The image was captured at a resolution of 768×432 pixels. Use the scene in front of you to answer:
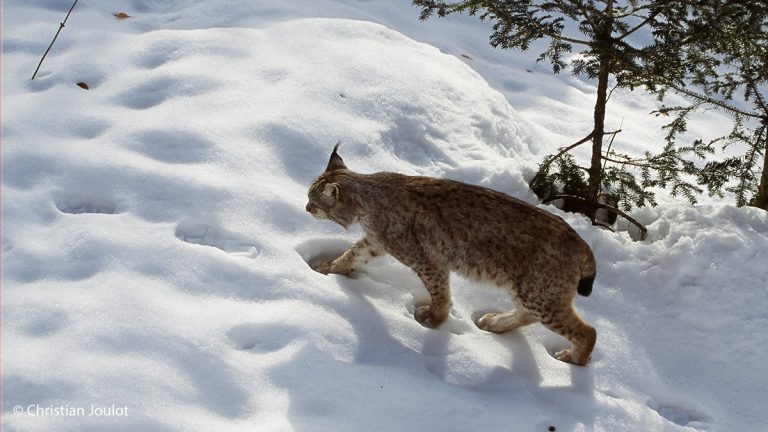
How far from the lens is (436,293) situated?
15.0ft

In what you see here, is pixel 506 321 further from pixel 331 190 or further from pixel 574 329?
pixel 331 190

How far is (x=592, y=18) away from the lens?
5164 mm

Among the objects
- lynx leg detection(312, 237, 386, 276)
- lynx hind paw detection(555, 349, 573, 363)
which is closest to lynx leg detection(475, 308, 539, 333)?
lynx hind paw detection(555, 349, 573, 363)

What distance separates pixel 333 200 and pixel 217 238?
2.86 feet

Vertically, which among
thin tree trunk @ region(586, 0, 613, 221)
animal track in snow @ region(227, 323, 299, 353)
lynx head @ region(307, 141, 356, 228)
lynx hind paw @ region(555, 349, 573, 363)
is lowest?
animal track in snow @ region(227, 323, 299, 353)

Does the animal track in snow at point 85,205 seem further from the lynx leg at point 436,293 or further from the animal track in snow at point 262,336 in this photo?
the lynx leg at point 436,293

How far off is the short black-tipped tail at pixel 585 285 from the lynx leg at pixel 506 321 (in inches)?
14.6

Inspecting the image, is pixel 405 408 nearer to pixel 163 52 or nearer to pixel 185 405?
pixel 185 405

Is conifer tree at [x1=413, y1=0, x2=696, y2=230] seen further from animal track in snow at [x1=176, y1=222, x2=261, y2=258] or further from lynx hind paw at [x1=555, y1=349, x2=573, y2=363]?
animal track in snow at [x1=176, y1=222, x2=261, y2=258]

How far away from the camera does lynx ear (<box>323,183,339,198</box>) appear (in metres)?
4.65

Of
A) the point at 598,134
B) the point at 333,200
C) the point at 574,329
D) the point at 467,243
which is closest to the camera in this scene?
the point at 574,329

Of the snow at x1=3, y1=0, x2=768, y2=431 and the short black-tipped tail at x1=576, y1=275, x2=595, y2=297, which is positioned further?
the short black-tipped tail at x1=576, y1=275, x2=595, y2=297

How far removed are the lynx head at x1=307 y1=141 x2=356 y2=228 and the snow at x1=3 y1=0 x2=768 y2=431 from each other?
0.23 m

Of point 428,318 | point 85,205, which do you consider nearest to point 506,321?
point 428,318
